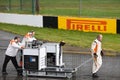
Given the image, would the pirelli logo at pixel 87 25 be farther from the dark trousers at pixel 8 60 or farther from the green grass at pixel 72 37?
the dark trousers at pixel 8 60

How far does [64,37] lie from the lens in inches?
1141

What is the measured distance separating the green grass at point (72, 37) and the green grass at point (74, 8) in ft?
10.7

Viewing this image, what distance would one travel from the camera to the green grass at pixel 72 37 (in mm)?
26344

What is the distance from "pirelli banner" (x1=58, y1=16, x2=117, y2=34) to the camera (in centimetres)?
2945

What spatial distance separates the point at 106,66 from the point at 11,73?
14.1ft

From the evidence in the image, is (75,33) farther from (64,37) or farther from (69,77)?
(69,77)

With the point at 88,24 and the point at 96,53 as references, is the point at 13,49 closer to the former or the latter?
the point at 96,53

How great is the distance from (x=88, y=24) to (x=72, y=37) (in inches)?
Answer: 77.7

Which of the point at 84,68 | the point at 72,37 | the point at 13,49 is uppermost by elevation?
the point at 13,49

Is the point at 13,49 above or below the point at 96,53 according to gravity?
above

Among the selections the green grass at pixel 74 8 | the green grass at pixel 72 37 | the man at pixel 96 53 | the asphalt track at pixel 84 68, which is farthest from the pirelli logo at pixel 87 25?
the man at pixel 96 53

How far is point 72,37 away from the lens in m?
28.9

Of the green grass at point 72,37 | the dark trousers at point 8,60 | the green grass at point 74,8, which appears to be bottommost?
the dark trousers at point 8,60

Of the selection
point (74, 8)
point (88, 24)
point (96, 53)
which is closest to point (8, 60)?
point (96, 53)
